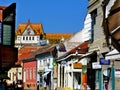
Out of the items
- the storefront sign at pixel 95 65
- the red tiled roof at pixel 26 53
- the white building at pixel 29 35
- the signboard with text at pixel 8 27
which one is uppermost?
the white building at pixel 29 35

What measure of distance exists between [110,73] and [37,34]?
6472 inches

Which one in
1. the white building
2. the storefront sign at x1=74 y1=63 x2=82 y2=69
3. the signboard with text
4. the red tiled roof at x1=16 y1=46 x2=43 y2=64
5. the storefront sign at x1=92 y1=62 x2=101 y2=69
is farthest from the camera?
the white building

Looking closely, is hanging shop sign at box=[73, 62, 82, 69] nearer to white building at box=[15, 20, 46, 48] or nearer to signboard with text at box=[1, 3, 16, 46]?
signboard with text at box=[1, 3, 16, 46]

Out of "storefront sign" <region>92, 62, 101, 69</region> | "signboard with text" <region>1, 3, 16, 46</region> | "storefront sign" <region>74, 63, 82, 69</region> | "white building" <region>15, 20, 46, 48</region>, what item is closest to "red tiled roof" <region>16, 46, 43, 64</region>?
"storefront sign" <region>74, 63, 82, 69</region>

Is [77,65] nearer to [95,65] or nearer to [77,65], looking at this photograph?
[77,65]

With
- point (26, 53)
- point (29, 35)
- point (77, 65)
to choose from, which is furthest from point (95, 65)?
point (29, 35)

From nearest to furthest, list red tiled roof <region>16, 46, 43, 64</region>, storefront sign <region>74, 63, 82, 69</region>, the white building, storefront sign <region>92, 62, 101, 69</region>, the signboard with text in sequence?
1. the signboard with text
2. storefront sign <region>92, 62, 101, 69</region>
3. storefront sign <region>74, 63, 82, 69</region>
4. red tiled roof <region>16, 46, 43, 64</region>
5. the white building

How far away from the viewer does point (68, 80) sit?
4625 cm

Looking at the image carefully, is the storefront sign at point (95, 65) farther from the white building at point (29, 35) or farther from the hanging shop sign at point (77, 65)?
the white building at point (29, 35)

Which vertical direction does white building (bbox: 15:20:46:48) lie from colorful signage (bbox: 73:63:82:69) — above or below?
above

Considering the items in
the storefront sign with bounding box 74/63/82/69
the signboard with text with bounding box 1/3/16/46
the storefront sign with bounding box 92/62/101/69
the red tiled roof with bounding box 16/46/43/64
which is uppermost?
the red tiled roof with bounding box 16/46/43/64

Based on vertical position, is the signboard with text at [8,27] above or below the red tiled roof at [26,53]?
below

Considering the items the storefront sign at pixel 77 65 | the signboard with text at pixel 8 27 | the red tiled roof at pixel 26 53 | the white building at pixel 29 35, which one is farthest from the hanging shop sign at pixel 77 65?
the white building at pixel 29 35

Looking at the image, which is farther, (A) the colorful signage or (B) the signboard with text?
(A) the colorful signage
